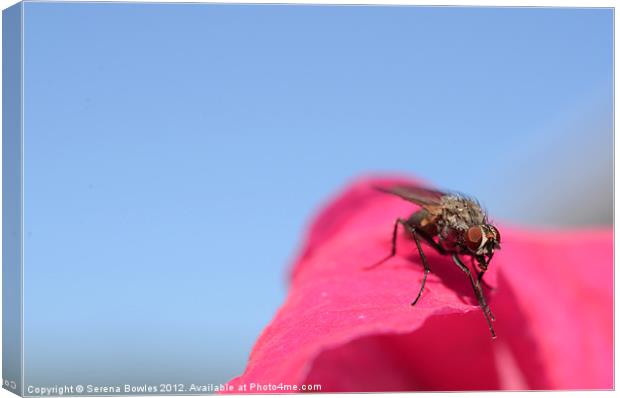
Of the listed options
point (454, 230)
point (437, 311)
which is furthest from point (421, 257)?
point (437, 311)

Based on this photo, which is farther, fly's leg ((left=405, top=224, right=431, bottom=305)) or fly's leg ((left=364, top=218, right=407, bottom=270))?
fly's leg ((left=364, top=218, right=407, bottom=270))

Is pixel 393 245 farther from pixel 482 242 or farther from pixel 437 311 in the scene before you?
pixel 437 311

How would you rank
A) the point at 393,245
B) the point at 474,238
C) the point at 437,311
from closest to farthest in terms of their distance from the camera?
the point at 437,311 < the point at 474,238 < the point at 393,245

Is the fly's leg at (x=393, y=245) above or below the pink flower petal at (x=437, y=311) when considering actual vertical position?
above

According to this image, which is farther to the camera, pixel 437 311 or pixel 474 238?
pixel 474 238

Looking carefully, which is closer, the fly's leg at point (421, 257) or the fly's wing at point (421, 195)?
the fly's leg at point (421, 257)

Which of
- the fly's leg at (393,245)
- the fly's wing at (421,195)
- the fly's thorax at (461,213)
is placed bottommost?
the fly's leg at (393,245)
